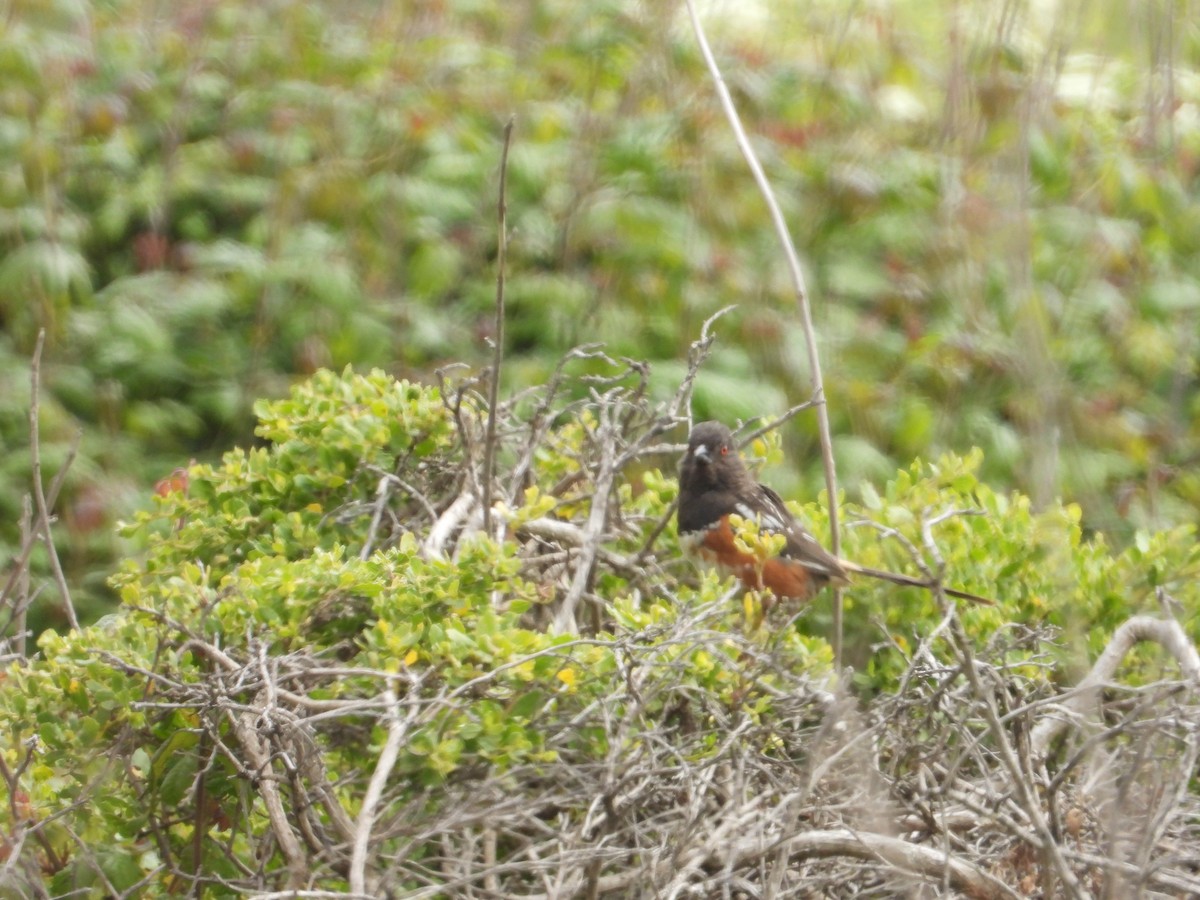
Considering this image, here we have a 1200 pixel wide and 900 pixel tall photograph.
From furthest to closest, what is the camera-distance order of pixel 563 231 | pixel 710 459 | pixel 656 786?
pixel 563 231 < pixel 710 459 < pixel 656 786

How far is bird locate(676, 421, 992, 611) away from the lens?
112 inches

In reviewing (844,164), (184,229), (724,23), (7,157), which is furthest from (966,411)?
(7,157)

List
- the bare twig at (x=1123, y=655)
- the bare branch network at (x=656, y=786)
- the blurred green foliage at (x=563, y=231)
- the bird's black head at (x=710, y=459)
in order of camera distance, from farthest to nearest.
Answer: the blurred green foliage at (x=563, y=231)
the bird's black head at (x=710, y=459)
the bare twig at (x=1123, y=655)
the bare branch network at (x=656, y=786)

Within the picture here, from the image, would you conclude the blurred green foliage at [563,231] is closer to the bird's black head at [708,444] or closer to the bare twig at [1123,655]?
the bird's black head at [708,444]

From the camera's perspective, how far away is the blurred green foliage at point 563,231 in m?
5.41

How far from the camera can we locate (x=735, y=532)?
2.83 meters

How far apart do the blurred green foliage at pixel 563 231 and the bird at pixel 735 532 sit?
1.48m

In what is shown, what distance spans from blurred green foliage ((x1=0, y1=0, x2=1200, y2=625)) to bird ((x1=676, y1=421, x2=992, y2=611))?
4.84ft

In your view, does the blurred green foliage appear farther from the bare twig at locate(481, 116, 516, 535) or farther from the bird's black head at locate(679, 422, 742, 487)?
the bare twig at locate(481, 116, 516, 535)

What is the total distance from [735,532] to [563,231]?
3.27 metres

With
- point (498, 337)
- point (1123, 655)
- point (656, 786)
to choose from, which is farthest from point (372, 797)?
point (1123, 655)

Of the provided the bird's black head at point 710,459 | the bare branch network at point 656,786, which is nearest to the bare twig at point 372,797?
the bare branch network at point 656,786

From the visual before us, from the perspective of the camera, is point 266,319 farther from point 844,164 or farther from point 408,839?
point 408,839

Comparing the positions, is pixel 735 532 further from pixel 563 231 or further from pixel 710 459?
pixel 563 231
